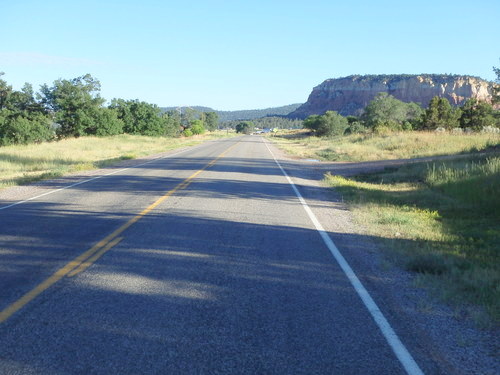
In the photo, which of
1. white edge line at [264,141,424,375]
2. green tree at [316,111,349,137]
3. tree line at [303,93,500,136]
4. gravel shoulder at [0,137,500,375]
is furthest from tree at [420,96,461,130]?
white edge line at [264,141,424,375]

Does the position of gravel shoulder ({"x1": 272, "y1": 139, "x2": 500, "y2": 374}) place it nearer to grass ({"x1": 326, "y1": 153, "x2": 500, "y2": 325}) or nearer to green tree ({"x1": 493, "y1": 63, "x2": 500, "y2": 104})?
grass ({"x1": 326, "y1": 153, "x2": 500, "y2": 325})

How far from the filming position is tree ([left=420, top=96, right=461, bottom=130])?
5909 cm

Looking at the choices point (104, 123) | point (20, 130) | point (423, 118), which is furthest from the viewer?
point (104, 123)

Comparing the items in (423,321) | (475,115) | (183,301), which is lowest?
(423,321)

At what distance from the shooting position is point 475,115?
203 feet

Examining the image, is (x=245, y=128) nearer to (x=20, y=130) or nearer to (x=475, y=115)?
(x=475, y=115)

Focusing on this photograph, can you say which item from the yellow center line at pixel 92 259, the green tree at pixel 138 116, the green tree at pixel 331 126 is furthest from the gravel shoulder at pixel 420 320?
the green tree at pixel 138 116

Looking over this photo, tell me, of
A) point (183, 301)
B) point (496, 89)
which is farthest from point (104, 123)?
point (183, 301)

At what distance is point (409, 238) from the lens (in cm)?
834

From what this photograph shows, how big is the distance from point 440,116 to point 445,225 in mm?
56141

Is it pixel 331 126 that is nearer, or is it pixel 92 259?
pixel 92 259

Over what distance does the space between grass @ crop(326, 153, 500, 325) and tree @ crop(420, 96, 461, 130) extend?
147 ft

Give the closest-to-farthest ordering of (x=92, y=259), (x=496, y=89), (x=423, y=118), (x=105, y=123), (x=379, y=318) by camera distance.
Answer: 1. (x=379, y=318)
2. (x=92, y=259)
3. (x=496, y=89)
4. (x=423, y=118)
5. (x=105, y=123)

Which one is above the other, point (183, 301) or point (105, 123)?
point (105, 123)
